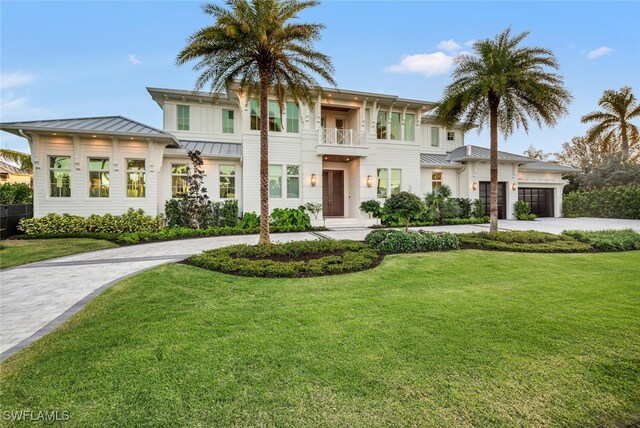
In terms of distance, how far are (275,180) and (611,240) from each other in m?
14.3

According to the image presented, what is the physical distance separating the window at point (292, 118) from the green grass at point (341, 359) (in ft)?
42.5

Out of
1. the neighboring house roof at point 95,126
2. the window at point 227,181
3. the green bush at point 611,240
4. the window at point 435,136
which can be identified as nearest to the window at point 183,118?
the neighboring house roof at point 95,126

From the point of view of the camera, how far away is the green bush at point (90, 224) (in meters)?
11.9

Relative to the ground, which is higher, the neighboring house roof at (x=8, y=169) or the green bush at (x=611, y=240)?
the neighboring house roof at (x=8, y=169)

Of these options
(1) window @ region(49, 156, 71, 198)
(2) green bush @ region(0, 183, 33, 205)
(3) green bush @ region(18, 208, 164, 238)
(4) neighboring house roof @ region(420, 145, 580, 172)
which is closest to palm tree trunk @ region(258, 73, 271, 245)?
(3) green bush @ region(18, 208, 164, 238)

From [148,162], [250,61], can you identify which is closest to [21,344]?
[250,61]

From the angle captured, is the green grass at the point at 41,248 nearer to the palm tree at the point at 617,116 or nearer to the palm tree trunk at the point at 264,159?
the palm tree trunk at the point at 264,159

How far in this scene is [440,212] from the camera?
713 inches

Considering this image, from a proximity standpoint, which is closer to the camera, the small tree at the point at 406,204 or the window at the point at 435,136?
the small tree at the point at 406,204

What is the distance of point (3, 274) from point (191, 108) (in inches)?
490

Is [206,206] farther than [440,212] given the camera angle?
No

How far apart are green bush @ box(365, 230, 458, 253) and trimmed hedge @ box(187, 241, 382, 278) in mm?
529

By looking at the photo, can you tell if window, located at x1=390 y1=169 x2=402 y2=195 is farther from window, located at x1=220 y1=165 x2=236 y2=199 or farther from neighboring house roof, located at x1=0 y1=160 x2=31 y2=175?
neighboring house roof, located at x1=0 y1=160 x2=31 y2=175

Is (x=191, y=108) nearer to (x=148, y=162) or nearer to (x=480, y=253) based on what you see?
(x=148, y=162)
